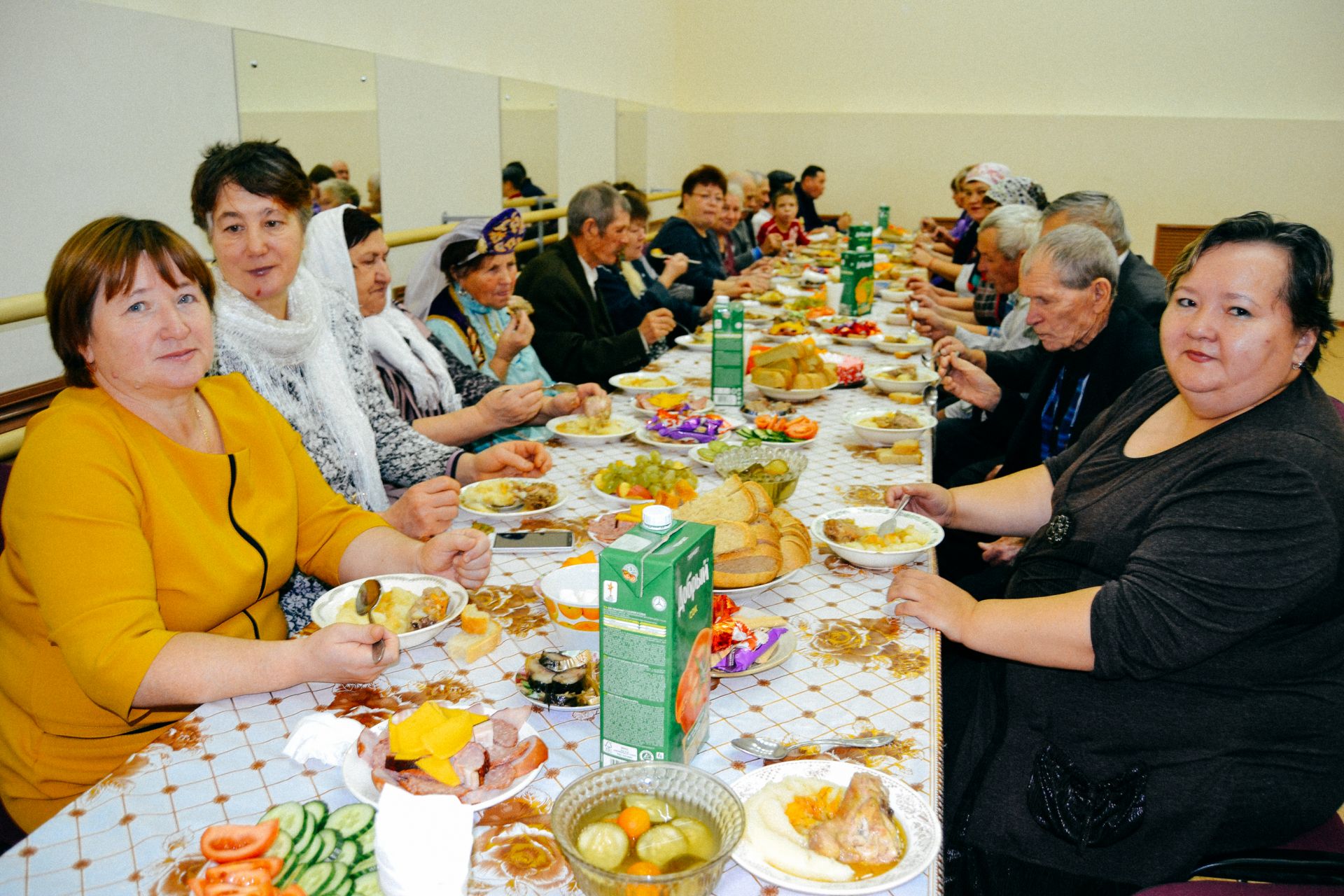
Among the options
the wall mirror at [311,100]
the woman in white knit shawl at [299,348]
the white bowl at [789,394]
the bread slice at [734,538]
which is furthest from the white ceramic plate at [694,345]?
the bread slice at [734,538]

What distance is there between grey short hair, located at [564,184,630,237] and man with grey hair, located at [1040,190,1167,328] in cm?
177

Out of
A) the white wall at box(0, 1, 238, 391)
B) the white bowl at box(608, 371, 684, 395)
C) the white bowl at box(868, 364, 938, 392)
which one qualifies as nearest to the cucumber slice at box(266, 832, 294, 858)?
the white bowl at box(608, 371, 684, 395)

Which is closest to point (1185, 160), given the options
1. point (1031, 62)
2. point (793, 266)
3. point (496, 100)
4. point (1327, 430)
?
point (1031, 62)

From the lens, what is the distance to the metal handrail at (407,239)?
6.95 feet

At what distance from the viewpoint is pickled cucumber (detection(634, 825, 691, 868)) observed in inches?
34.8

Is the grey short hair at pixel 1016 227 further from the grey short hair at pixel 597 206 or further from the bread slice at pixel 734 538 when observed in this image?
the bread slice at pixel 734 538

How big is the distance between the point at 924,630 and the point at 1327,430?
0.70 metres

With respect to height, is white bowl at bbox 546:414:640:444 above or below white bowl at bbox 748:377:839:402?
below

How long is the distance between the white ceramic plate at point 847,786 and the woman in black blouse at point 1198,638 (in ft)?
1.65

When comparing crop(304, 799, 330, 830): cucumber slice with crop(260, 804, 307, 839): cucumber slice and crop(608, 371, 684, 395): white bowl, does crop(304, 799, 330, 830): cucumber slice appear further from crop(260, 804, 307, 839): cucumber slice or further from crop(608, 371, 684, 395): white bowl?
crop(608, 371, 684, 395): white bowl

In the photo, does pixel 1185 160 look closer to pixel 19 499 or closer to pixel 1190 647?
pixel 1190 647

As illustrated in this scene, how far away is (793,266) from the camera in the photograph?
271 inches

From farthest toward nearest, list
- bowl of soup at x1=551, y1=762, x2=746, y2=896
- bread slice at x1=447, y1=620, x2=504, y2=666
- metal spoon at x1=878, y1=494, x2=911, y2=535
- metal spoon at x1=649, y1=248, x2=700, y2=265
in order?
metal spoon at x1=649, y1=248, x2=700, y2=265, metal spoon at x1=878, y1=494, x2=911, y2=535, bread slice at x1=447, y1=620, x2=504, y2=666, bowl of soup at x1=551, y1=762, x2=746, y2=896

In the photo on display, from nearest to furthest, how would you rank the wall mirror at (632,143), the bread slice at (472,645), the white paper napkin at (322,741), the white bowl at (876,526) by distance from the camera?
the white paper napkin at (322,741), the bread slice at (472,645), the white bowl at (876,526), the wall mirror at (632,143)
